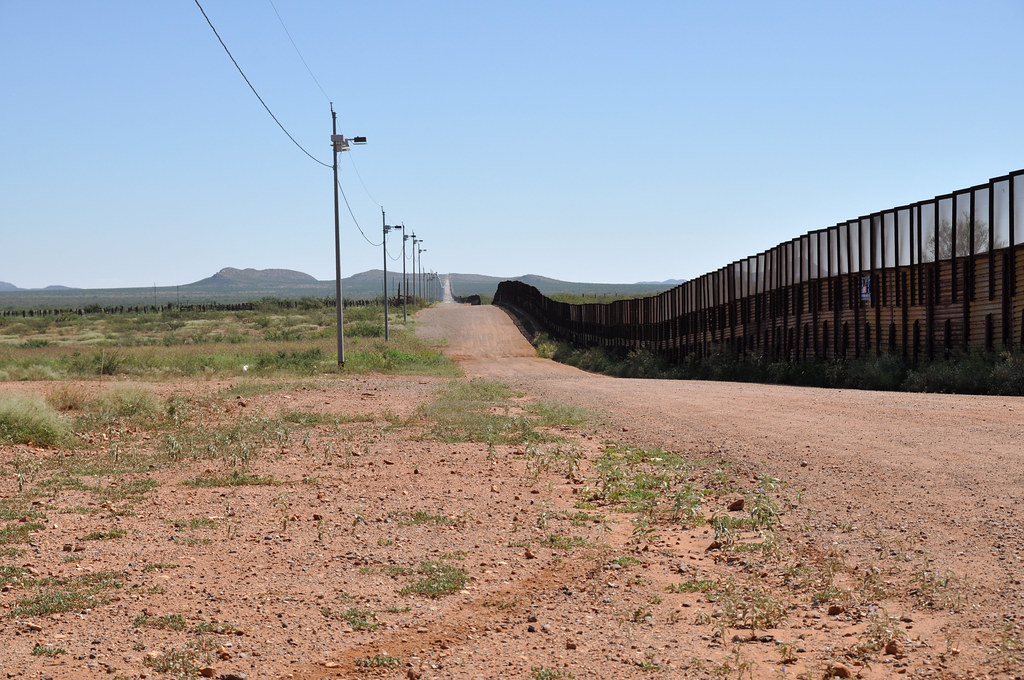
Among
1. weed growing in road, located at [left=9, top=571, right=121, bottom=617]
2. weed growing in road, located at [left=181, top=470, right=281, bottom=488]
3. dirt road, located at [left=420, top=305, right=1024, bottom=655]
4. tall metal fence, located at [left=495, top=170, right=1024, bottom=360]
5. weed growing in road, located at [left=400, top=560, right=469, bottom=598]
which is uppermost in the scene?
tall metal fence, located at [left=495, top=170, right=1024, bottom=360]

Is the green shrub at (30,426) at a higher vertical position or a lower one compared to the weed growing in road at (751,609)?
higher

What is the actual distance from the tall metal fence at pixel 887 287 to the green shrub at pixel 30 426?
1641cm

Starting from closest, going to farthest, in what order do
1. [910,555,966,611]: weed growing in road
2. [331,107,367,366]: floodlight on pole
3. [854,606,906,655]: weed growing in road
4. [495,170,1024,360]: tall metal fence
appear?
[854,606,906,655]: weed growing in road
[910,555,966,611]: weed growing in road
[495,170,1024,360]: tall metal fence
[331,107,367,366]: floodlight on pole

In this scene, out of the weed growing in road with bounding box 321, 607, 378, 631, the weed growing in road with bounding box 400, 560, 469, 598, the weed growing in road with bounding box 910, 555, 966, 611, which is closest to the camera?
the weed growing in road with bounding box 910, 555, 966, 611

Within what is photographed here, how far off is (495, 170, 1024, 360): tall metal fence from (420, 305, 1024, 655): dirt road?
11.1ft

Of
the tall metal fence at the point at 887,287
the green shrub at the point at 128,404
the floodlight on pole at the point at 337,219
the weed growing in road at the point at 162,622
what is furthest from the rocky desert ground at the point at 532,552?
the floodlight on pole at the point at 337,219

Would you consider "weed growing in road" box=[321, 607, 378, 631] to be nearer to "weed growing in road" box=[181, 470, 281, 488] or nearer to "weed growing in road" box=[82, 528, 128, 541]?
"weed growing in road" box=[82, 528, 128, 541]

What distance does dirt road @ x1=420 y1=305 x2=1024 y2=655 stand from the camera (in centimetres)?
691

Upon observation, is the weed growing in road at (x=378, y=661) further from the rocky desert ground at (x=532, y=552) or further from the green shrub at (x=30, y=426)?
the green shrub at (x=30, y=426)

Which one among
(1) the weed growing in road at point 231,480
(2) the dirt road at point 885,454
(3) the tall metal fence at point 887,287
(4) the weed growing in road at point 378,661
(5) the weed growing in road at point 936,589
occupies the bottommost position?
(4) the weed growing in road at point 378,661

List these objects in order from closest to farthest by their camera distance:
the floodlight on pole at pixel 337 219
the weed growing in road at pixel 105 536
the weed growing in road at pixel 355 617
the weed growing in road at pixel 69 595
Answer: the weed growing in road at pixel 355 617 → the weed growing in road at pixel 69 595 → the weed growing in road at pixel 105 536 → the floodlight on pole at pixel 337 219

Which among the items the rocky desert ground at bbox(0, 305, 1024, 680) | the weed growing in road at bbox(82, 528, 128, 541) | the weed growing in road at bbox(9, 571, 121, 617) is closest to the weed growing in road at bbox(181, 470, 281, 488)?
the rocky desert ground at bbox(0, 305, 1024, 680)

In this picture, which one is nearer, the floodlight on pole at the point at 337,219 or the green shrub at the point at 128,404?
the green shrub at the point at 128,404

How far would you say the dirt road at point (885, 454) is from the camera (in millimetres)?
6906
